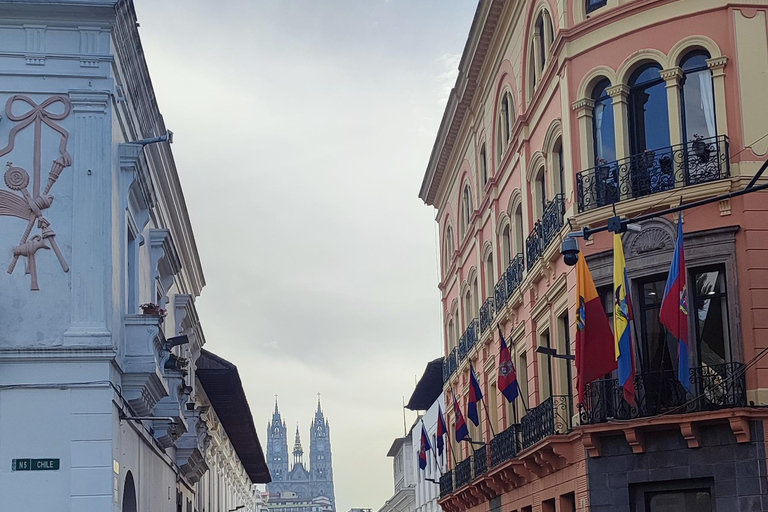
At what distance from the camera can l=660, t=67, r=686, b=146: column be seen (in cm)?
2500

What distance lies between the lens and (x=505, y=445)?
34.9 meters

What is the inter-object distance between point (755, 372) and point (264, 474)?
225 feet

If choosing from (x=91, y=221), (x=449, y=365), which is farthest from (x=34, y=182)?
(x=449, y=365)

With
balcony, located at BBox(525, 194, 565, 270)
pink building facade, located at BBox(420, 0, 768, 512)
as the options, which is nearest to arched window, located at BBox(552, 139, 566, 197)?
pink building facade, located at BBox(420, 0, 768, 512)

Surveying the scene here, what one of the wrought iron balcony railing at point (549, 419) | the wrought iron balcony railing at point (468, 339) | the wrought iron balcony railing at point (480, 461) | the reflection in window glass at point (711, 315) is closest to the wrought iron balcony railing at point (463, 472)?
the wrought iron balcony railing at point (480, 461)

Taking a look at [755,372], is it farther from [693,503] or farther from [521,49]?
[521,49]

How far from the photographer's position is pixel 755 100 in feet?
79.9

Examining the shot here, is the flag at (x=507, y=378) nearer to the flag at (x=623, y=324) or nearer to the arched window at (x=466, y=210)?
the flag at (x=623, y=324)

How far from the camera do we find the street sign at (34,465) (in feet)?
70.8

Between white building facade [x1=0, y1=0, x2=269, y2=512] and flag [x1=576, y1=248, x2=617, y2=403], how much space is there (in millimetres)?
8135

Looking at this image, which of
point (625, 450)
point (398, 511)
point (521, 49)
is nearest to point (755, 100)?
point (625, 450)

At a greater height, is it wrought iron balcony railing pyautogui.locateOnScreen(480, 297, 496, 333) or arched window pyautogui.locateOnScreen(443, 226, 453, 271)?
arched window pyautogui.locateOnScreen(443, 226, 453, 271)

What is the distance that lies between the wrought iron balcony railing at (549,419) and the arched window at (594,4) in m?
8.67

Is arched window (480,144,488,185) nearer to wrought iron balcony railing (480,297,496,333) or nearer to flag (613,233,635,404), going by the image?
wrought iron balcony railing (480,297,496,333)
